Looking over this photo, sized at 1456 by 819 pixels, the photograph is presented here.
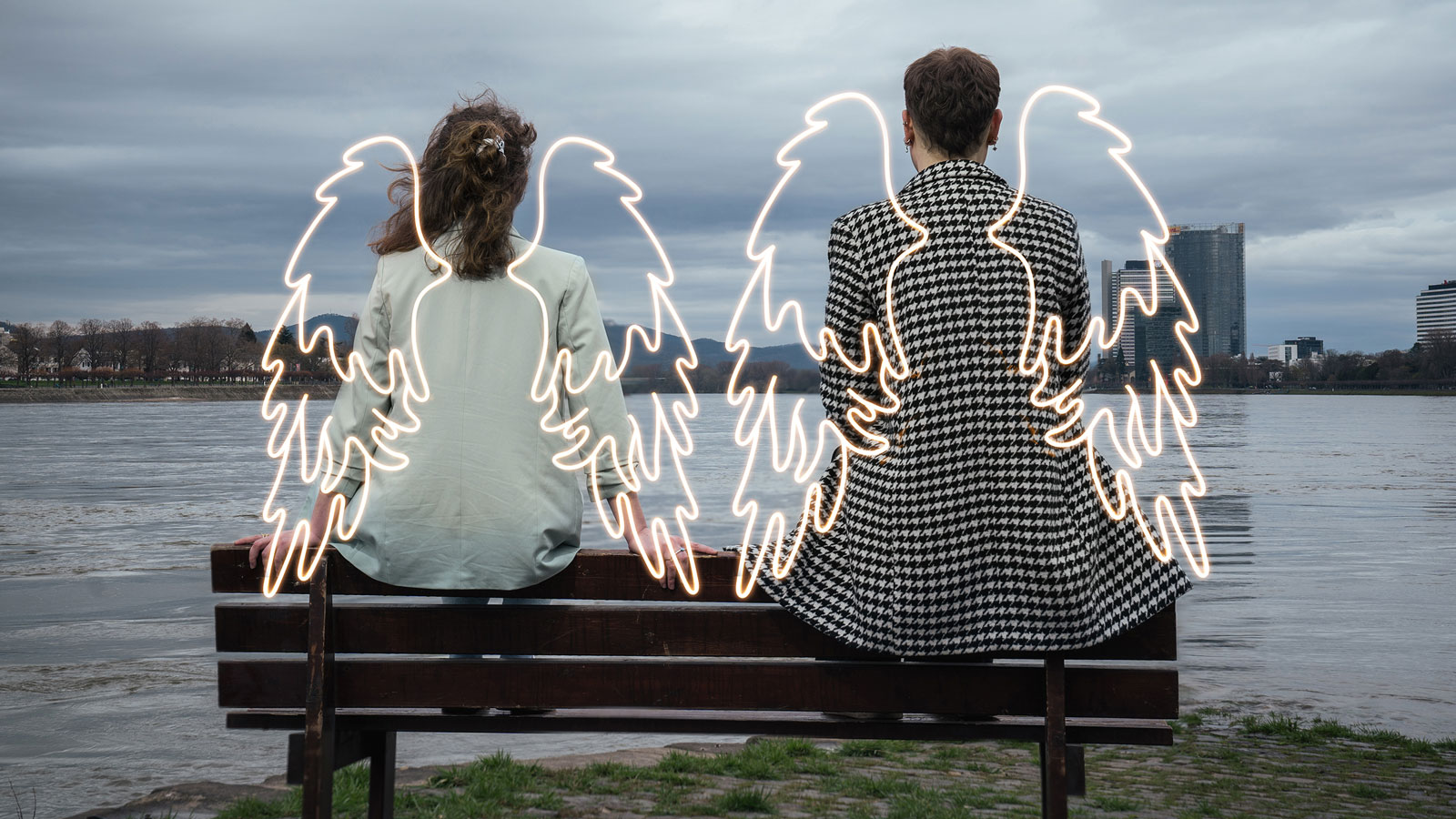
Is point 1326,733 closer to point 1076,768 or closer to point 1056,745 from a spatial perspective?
point 1076,768

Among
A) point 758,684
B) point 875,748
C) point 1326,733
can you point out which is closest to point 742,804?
point 875,748

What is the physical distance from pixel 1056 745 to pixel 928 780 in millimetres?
2625

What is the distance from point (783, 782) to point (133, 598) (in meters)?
8.82

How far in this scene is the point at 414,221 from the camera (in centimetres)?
329

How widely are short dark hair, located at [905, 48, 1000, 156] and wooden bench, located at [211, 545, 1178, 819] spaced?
1.32 m

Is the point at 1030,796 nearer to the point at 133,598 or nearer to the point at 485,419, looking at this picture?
the point at 485,419

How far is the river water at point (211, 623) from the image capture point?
648cm

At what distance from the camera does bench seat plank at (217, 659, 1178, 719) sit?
3.23 meters

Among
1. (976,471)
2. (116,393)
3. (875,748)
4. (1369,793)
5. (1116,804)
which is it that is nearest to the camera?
(976,471)

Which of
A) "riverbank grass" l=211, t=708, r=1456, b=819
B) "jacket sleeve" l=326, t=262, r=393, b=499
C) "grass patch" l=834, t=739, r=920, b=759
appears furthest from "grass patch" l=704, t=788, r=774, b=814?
"jacket sleeve" l=326, t=262, r=393, b=499

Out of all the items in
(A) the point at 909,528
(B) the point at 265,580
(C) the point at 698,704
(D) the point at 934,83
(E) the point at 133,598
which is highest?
(D) the point at 934,83

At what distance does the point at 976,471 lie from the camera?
2.95 metres

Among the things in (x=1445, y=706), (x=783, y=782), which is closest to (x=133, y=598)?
(x=783, y=782)

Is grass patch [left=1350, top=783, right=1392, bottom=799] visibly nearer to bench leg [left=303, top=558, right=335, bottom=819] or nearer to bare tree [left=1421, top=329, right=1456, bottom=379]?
bench leg [left=303, top=558, right=335, bottom=819]
